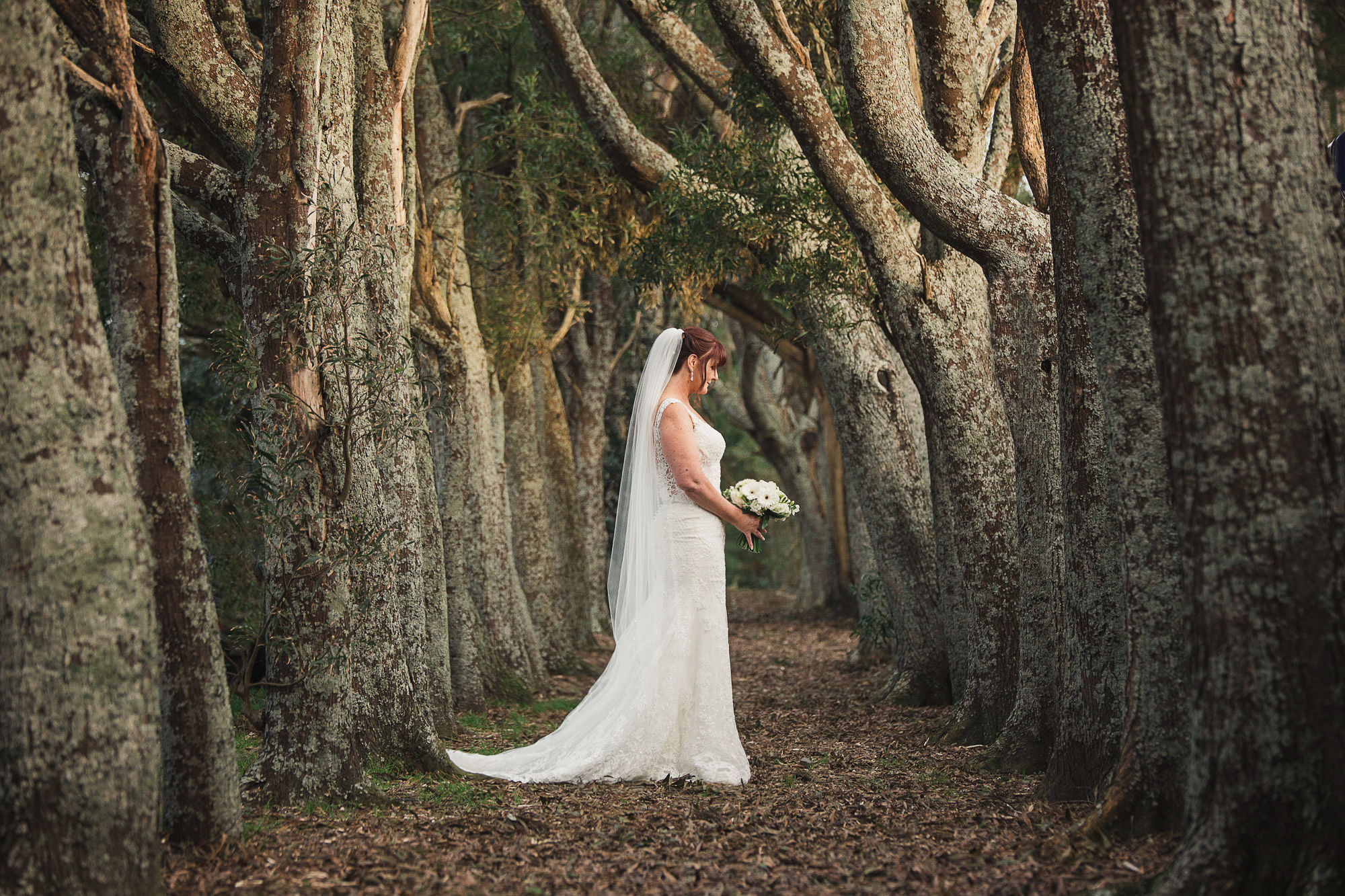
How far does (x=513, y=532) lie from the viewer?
45.3ft

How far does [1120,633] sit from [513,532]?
30.4 ft

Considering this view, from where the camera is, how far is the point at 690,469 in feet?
23.3

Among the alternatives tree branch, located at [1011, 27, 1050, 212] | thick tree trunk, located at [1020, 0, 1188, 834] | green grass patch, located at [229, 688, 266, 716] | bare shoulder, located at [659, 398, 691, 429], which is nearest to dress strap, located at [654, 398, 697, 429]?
bare shoulder, located at [659, 398, 691, 429]

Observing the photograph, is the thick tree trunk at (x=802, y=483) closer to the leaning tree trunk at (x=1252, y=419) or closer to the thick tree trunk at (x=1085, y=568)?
the thick tree trunk at (x=1085, y=568)

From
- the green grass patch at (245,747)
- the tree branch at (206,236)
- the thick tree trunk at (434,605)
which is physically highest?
the tree branch at (206,236)

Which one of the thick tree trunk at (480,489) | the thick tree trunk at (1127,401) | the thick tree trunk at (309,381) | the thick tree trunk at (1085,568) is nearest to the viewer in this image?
the thick tree trunk at (1127,401)

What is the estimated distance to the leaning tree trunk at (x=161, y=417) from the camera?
4316 mm

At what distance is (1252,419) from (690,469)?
13.1 ft

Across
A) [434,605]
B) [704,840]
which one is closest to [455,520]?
[434,605]

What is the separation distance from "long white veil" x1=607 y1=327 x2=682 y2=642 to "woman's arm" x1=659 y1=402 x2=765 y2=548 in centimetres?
25

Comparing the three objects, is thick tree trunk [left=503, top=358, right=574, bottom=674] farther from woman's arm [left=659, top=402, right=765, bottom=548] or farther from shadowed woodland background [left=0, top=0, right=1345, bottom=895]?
woman's arm [left=659, top=402, right=765, bottom=548]

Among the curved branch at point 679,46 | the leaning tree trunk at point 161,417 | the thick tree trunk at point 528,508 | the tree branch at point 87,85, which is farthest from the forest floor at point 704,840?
the curved branch at point 679,46

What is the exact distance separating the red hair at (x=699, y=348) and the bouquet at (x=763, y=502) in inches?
32.4

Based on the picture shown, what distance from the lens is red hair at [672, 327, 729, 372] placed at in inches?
285
